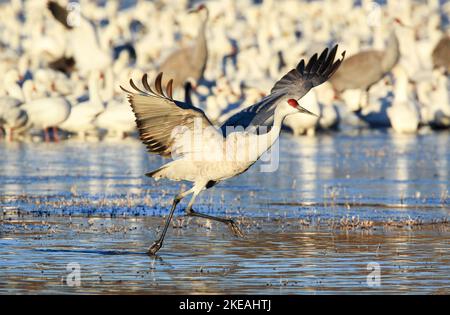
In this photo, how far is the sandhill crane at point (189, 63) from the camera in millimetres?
27531

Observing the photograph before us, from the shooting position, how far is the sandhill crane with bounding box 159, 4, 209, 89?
27.5 meters

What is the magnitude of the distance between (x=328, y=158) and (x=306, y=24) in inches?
935

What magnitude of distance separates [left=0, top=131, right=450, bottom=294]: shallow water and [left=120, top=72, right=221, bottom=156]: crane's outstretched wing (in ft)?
2.86

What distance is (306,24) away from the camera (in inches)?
1678

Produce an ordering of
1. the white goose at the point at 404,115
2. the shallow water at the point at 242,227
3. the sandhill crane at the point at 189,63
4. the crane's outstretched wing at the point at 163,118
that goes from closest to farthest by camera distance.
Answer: the shallow water at the point at 242,227, the crane's outstretched wing at the point at 163,118, the white goose at the point at 404,115, the sandhill crane at the point at 189,63

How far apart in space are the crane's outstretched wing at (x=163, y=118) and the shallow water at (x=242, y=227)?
0.87 metres

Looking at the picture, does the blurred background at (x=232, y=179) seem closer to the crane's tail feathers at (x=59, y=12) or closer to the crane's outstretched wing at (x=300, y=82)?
the crane's tail feathers at (x=59, y=12)

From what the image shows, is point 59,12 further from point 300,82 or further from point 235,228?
point 235,228

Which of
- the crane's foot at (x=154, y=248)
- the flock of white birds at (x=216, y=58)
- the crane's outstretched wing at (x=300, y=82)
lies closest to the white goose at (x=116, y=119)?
the flock of white birds at (x=216, y=58)

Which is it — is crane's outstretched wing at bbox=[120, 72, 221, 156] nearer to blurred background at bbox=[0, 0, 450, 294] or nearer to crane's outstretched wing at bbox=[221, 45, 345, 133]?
blurred background at bbox=[0, 0, 450, 294]

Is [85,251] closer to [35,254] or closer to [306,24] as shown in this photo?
[35,254]
